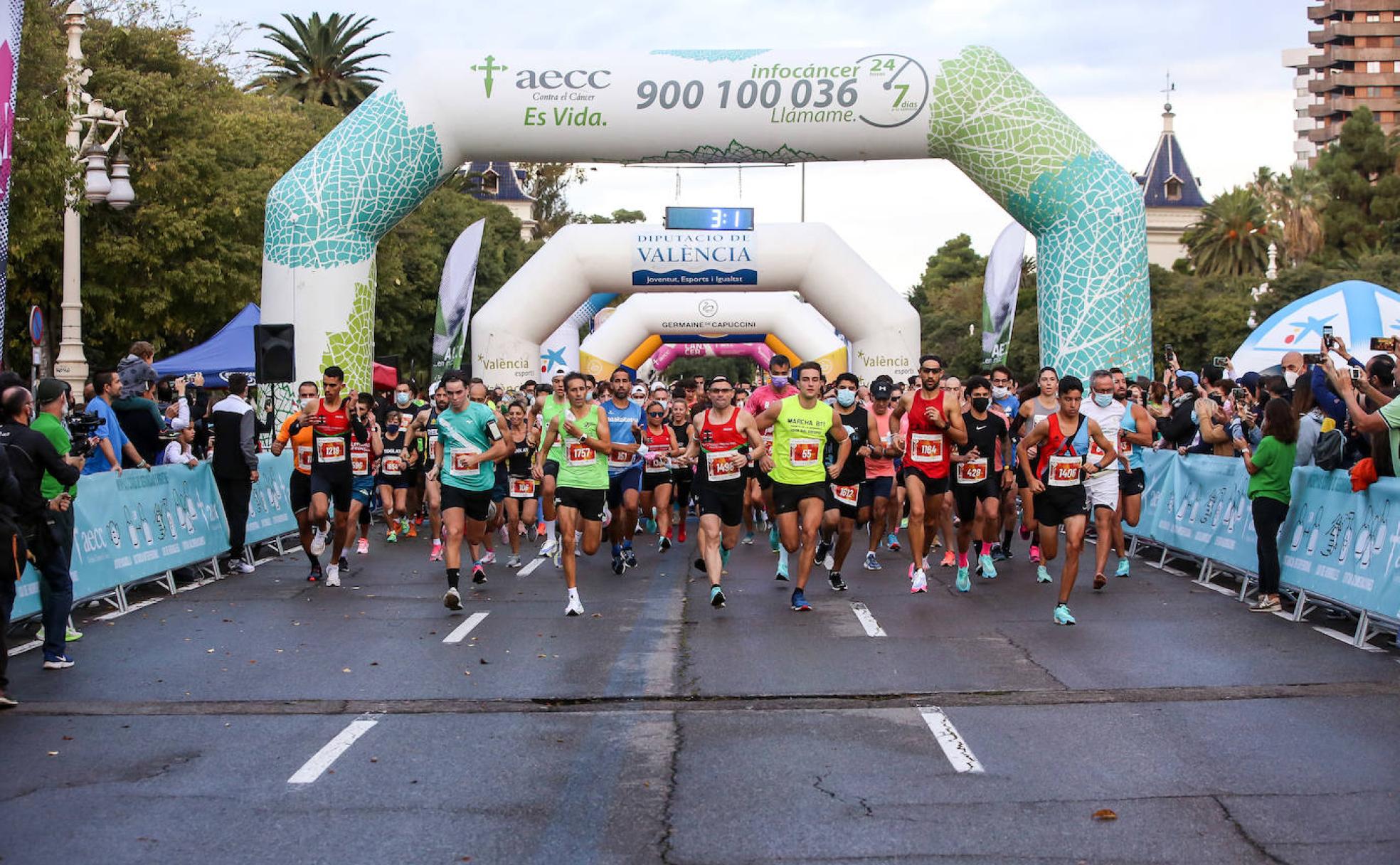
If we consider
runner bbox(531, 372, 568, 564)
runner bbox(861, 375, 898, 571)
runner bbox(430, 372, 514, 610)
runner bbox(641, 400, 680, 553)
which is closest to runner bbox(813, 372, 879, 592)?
runner bbox(861, 375, 898, 571)

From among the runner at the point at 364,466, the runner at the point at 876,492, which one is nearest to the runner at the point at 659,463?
the runner at the point at 876,492

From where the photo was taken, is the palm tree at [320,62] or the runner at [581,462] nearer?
the runner at [581,462]

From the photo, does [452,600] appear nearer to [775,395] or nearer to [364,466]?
[775,395]

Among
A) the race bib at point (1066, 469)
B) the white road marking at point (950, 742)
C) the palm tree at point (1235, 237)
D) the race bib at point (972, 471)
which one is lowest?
the white road marking at point (950, 742)

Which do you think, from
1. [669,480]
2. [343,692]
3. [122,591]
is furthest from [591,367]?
[343,692]

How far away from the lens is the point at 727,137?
20250mm

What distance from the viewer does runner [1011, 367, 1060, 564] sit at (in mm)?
14438

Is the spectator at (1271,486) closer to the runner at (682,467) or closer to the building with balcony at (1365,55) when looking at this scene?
the runner at (682,467)

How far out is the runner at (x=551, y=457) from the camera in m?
13.5

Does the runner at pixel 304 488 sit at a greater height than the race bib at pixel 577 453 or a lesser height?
lesser

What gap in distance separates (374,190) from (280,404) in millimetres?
3228

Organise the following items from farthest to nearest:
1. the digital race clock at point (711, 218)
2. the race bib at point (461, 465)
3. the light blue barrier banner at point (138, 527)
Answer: the digital race clock at point (711, 218), the race bib at point (461, 465), the light blue barrier banner at point (138, 527)

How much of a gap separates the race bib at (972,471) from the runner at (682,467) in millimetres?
3517

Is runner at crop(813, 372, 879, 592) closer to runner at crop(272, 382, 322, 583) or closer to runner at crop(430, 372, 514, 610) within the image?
runner at crop(430, 372, 514, 610)
